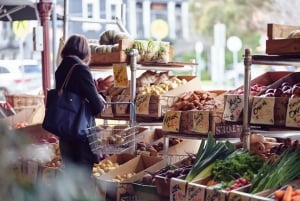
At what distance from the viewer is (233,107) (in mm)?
3197

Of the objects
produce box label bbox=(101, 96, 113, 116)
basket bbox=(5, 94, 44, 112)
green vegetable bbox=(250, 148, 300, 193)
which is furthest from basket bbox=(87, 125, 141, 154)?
basket bbox=(5, 94, 44, 112)

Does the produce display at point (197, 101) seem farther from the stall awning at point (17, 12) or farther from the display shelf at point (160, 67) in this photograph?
the stall awning at point (17, 12)

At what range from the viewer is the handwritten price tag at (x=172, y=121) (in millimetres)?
3641

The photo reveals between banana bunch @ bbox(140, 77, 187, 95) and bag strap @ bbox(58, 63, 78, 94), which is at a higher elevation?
bag strap @ bbox(58, 63, 78, 94)

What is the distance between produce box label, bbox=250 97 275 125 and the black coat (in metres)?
1.18

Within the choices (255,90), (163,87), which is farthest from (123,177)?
(255,90)

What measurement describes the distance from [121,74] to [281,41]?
4.84 feet

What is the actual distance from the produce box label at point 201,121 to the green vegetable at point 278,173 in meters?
0.68

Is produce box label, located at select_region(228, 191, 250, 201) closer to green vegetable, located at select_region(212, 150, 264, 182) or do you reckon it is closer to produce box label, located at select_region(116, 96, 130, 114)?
green vegetable, located at select_region(212, 150, 264, 182)

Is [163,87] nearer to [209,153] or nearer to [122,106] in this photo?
[122,106]

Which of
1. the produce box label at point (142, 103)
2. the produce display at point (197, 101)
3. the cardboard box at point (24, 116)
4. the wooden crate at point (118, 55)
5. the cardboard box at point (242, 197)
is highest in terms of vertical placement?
the wooden crate at point (118, 55)

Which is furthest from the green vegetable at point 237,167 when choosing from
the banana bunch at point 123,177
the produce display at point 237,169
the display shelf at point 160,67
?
the display shelf at point 160,67

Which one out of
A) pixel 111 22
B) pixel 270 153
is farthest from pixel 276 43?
pixel 111 22

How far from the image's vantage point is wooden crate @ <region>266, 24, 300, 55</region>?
9.39ft
